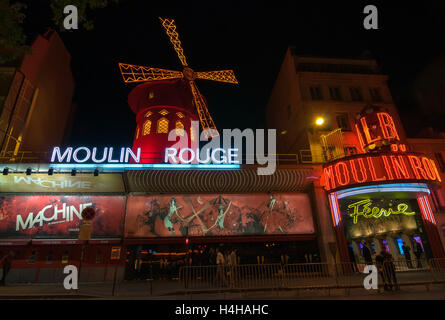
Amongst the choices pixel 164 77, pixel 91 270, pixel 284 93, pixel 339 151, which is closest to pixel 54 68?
pixel 164 77

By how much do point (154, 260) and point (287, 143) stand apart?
1041 centimetres

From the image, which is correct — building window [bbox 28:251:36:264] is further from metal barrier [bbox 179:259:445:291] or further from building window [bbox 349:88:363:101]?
building window [bbox 349:88:363:101]

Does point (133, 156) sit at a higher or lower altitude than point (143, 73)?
lower

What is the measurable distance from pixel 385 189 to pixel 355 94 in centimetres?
686

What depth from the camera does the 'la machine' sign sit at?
1096cm

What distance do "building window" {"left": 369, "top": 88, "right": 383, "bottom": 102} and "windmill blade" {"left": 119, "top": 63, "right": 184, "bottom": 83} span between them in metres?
12.1

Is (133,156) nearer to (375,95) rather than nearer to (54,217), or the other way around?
(54,217)

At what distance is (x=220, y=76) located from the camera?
1936 centimetres

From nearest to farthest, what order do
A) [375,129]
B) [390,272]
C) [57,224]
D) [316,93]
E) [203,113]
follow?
[390,272] → [57,224] → [375,129] → [316,93] → [203,113]

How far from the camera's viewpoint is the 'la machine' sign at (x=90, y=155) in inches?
432

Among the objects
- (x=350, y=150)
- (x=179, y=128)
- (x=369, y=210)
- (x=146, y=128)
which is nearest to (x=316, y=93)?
(x=350, y=150)

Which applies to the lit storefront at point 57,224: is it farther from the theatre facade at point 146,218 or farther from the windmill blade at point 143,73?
the windmill blade at point 143,73

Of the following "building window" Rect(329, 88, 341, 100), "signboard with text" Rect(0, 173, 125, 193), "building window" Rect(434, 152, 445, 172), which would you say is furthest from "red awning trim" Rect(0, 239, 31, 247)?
"building window" Rect(434, 152, 445, 172)

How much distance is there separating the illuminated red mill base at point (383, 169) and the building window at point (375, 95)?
5596 millimetres
